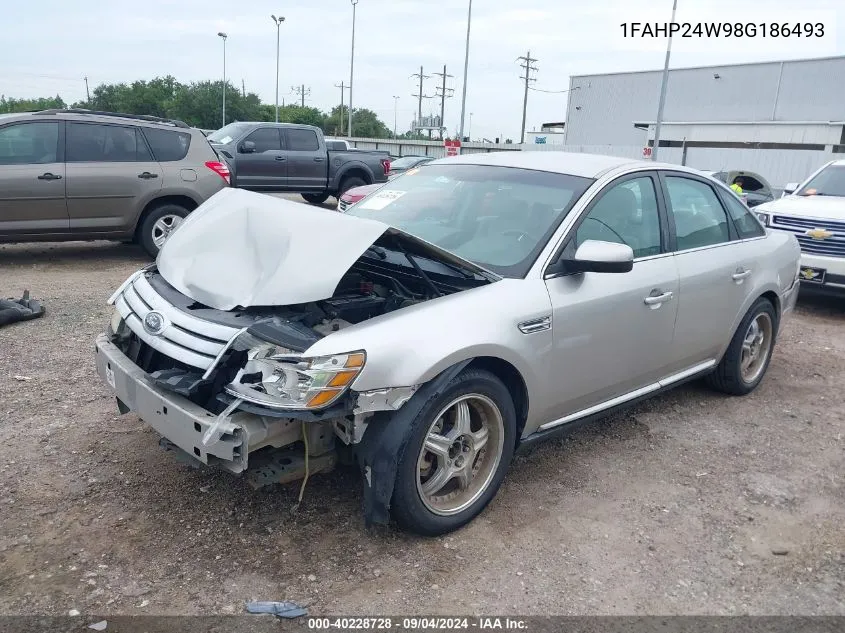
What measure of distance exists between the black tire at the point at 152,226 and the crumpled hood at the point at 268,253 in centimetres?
532

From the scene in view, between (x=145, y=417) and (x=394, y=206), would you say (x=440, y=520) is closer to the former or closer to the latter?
(x=145, y=417)

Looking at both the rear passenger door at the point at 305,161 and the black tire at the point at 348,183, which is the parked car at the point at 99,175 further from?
the black tire at the point at 348,183

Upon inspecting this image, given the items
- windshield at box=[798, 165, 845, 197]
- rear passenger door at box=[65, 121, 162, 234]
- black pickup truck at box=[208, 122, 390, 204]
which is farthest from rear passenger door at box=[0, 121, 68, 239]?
windshield at box=[798, 165, 845, 197]

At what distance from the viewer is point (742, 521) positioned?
3.46 m

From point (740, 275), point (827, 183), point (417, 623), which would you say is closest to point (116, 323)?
point (417, 623)

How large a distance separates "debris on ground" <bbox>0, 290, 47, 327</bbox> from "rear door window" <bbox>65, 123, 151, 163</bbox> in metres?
2.57

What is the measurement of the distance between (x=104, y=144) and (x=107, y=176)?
41 cm

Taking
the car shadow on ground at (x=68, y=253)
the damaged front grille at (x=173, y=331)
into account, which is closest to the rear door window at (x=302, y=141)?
the car shadow on ground at (x=68, y=253)

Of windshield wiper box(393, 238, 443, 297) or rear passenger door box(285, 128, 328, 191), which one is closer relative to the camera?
windshield wiper box(393, 238, 443, 297)

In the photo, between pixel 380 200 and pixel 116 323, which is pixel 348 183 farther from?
pixel 116 323

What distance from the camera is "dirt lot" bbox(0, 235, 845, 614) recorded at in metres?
2.76

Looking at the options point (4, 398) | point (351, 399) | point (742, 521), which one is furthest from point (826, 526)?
point (4, 398)

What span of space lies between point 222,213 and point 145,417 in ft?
3.85

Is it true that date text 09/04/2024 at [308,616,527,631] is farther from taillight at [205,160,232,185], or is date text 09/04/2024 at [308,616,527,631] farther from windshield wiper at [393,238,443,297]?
taillight at [205,160,232,185]
